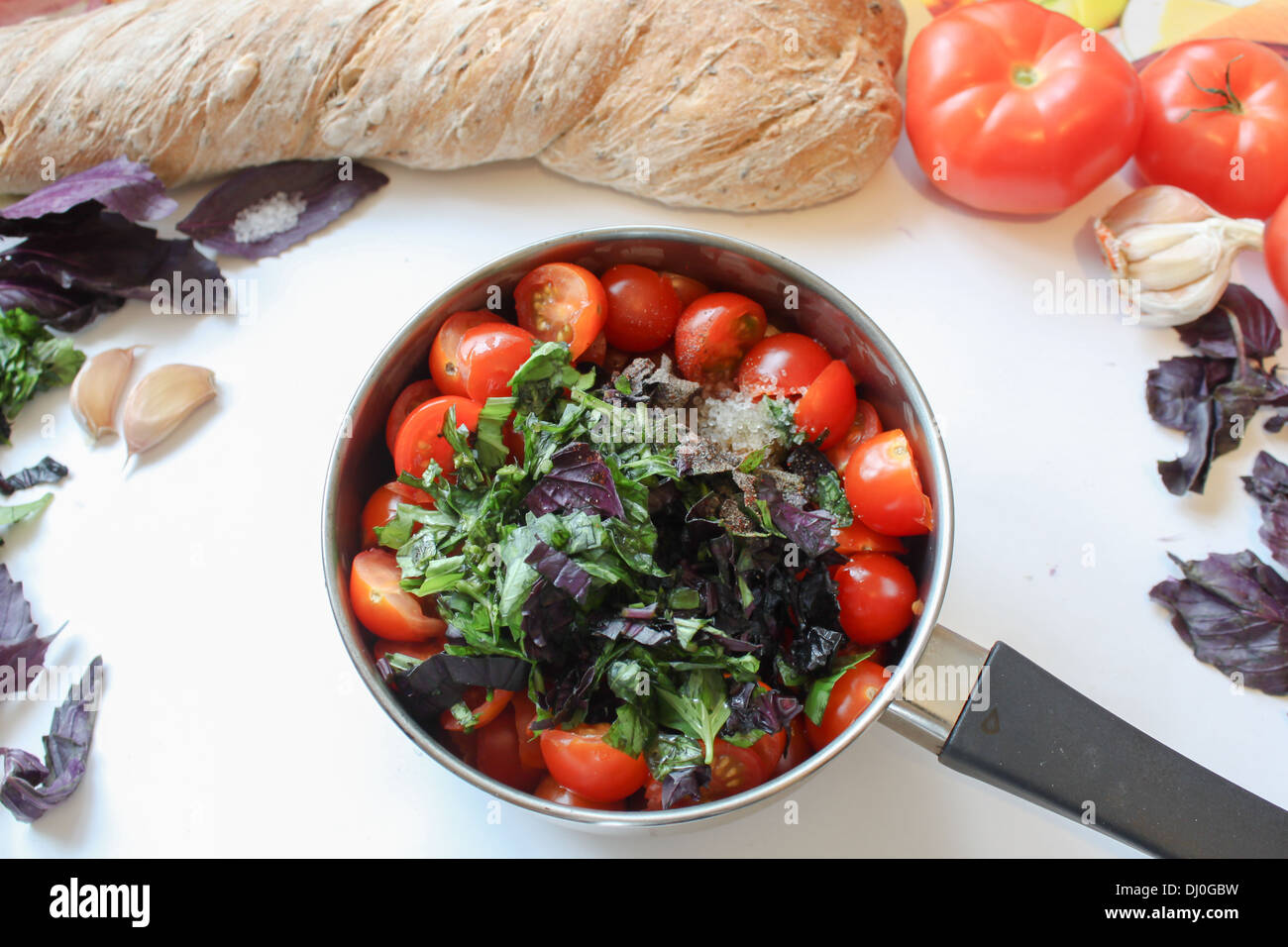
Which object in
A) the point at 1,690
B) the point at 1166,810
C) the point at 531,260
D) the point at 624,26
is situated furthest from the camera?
the point at 624,26

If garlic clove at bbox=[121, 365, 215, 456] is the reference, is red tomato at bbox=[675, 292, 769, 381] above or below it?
above

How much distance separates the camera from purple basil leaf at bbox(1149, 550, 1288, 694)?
3.64ft

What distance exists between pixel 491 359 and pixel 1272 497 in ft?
3.20

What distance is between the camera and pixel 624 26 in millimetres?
1209

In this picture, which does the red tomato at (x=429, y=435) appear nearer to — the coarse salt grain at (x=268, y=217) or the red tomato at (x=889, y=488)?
the red tomato at (x=889, y=488)

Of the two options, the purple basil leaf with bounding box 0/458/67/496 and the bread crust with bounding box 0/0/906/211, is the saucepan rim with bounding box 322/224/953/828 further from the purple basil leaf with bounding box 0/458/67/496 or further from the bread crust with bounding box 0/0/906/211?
the purple basil leaf with bounding box 0/458/67/496

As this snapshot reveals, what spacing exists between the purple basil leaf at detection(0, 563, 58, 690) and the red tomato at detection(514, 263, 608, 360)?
691 mm

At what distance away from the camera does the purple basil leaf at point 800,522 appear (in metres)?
0.89

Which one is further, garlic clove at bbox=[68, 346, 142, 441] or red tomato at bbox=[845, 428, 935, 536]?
garlic clove at bbox=[68, 346, 142, 441]

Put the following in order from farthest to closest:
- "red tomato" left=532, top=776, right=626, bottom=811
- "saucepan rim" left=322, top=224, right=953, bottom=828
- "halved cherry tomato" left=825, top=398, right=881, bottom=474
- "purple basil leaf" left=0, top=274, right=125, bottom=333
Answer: "purple basil leaf" left=0, top=274, right=125, bottom=333 < "halved cherry tomato" left=825, top=398, right=881, bottom=474 < "red tomato" left=532, top=776, right=626, bottom=811 < "saucepan rim" left=322, top=224, right=953, bottom=828

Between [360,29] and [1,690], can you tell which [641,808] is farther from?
[360,29]

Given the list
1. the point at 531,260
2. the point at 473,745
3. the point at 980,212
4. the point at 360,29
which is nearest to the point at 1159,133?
the point at 980,212

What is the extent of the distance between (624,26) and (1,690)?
43.4 inches

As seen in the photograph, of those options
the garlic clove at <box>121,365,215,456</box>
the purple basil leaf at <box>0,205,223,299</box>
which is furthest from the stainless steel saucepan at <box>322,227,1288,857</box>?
the purple basil leaf at <box>0,205,223,299</box>
